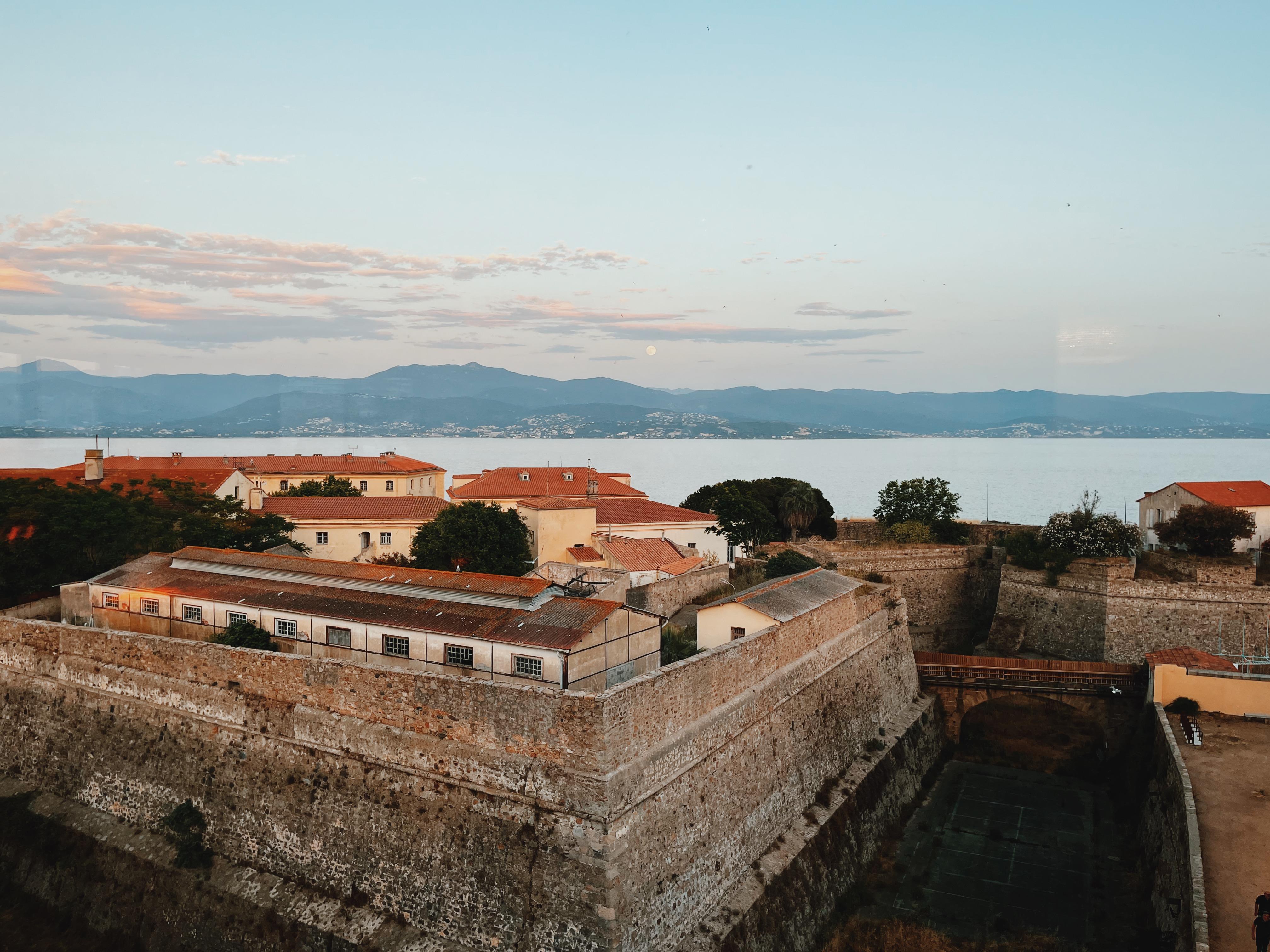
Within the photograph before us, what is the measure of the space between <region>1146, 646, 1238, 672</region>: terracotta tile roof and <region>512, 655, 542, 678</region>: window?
16.7 m

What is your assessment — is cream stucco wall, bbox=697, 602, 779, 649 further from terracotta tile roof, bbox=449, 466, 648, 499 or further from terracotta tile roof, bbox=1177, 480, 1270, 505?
terracotta tile roof, bbox=449, 466, 648, 499

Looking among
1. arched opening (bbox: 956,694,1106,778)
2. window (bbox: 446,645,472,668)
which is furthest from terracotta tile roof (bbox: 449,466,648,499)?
window (bbox: 446,645,472,668)

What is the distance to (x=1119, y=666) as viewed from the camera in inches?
897

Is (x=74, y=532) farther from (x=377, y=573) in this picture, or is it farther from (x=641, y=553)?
(x=641, y=553)

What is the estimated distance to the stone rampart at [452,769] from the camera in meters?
10.6

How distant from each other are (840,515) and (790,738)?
74736mm

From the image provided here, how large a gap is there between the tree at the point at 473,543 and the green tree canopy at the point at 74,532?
281 inches

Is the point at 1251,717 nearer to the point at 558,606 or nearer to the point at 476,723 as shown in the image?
the point at 558,606

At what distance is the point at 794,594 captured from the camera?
1916cm

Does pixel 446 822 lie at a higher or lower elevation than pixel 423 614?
lower

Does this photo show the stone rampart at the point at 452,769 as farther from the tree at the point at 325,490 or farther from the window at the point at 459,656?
the tree at the point at 325,490

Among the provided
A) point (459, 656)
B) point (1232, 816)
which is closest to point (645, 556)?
point (459, 656)

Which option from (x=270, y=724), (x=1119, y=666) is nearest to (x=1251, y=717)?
(x=1119, y=666)

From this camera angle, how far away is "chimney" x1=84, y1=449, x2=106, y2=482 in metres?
34.8
